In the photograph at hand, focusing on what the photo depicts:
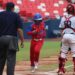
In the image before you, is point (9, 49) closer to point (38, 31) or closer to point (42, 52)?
point (38, 31)

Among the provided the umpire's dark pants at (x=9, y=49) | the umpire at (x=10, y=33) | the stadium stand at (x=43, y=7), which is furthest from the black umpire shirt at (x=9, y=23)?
the stadium stand at (x=43, y=7)

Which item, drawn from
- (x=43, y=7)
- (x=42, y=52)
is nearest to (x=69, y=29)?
(x=42, y=52)

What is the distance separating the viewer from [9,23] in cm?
937

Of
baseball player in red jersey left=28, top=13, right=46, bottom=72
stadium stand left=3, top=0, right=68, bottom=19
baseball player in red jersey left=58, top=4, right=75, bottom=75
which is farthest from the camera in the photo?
stadium stand left=3, top=0, right=68, bottom=19

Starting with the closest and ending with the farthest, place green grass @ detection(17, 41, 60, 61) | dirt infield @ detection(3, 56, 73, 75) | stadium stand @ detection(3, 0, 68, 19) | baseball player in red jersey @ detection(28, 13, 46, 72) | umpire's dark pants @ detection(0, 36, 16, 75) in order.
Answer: umpire's dark pants @ detection(0, 36, 16, 75), dirt infield @ detection(3, 56, 73, 75), baseball player in red jersey @ detection(28, 13, 46, 72), green grass @ detection(17, 41, 60, 61), stadium stand @ detection(3, 0, 68, 19)

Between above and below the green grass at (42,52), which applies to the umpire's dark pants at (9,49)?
above

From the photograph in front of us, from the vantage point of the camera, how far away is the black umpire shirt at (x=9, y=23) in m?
9.36

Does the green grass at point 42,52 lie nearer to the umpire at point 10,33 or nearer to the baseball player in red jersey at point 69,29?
the baseball player in red jersey at point 69,29

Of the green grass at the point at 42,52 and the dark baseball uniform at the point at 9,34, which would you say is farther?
the green grass at the point at 42,52

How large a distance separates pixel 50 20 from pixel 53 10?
6.21 m

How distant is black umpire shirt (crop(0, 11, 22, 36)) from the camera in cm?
936

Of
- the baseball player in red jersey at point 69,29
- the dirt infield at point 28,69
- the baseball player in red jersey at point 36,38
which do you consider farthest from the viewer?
the baseball player in red jersey at point 36,38

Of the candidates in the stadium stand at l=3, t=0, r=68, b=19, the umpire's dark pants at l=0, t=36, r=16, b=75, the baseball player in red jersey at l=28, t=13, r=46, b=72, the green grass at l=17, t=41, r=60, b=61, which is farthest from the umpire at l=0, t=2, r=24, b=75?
the stadium stand at l=3, t=0, r=68, b=19

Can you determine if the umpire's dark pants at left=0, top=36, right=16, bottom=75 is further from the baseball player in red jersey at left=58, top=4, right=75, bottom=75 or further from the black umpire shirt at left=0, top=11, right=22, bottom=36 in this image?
the baseball player in red jersey at left=58, top=4, right=75, bottom=75
